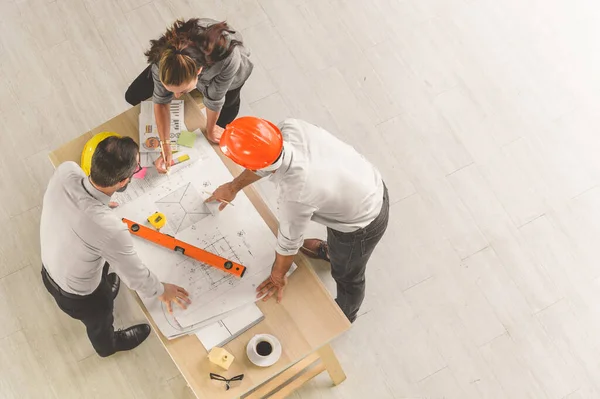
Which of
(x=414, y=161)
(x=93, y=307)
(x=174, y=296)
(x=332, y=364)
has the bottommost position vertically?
(x=332, y=364)

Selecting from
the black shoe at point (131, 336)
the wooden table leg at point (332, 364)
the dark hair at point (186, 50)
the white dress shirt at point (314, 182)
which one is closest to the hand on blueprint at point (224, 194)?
the white dress shirt at point (314, 182)

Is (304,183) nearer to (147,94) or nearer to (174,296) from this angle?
(174,296)

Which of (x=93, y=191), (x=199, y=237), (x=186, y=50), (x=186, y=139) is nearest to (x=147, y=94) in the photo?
(x=186, y=139)

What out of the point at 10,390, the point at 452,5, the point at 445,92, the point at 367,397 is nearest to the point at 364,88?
the point at 445,92

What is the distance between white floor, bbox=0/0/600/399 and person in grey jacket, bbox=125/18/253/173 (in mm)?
1048

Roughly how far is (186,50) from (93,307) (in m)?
1.07

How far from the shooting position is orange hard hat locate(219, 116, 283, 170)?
1.81 metres

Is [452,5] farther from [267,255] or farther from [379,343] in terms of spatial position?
[267,255]

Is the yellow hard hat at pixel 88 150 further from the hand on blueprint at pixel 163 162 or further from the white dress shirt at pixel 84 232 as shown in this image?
the white dress shirt at pixel 84 232

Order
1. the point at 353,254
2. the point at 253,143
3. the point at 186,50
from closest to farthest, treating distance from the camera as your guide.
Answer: the point at 253,143, the point at 186,50, the point at 353,254

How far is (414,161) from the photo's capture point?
342 centimetres

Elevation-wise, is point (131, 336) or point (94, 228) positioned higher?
point (94, 228)

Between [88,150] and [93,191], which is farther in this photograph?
[88,150]

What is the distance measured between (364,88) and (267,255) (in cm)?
166
